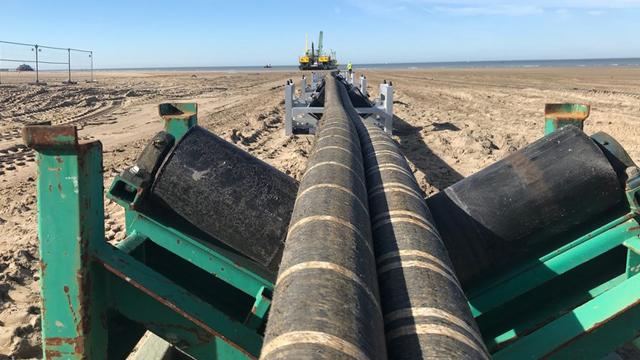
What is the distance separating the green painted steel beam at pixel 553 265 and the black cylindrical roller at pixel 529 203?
7 centimetres

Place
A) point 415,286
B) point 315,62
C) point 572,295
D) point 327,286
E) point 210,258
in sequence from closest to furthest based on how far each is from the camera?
point 327,286, point 415,286, point 210,258, point 572,295, point 315,62

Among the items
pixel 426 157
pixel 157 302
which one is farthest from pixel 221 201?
pixel 426 157

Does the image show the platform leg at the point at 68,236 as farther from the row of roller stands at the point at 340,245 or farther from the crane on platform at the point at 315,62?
the crane on platform at the point at 315,62

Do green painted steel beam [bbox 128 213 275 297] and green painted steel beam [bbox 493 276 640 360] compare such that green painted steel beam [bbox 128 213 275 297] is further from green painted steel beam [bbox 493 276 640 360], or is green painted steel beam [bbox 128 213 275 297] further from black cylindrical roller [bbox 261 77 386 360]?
green painted steel beam [bbox 493 276 640 360]

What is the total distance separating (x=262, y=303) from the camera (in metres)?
1.94

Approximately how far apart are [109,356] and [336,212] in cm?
114

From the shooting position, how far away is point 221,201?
81.4 inches

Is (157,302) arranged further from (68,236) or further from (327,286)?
(327,286)

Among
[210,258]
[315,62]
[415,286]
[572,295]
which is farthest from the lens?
[315,62]

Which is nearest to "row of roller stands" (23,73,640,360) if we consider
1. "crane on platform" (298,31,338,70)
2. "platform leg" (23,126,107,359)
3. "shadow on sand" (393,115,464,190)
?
"platform leg" (23,126,107,359)

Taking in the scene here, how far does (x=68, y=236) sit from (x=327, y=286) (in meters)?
0.93

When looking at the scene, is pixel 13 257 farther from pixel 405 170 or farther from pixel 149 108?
pixel 149 108

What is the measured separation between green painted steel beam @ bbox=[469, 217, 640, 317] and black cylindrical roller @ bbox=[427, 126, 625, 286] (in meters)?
0.07

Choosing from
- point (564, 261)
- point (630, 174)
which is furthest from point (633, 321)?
point (630, 174)
